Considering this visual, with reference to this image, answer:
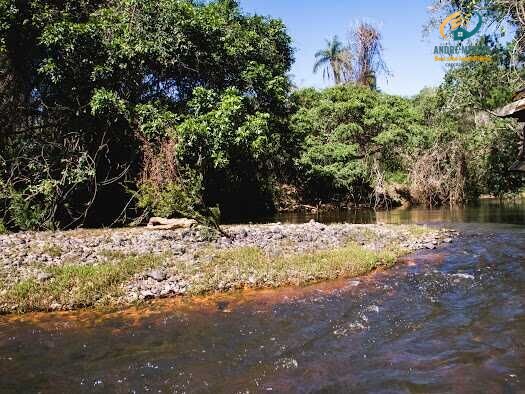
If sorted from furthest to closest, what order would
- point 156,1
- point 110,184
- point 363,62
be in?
point 363,62
point 110,184
point 156,1

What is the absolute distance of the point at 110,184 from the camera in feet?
66.8

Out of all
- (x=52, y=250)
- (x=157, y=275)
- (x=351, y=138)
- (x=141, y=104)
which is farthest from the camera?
(x=351, y=138)

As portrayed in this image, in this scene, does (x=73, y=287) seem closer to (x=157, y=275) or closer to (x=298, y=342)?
(x=157, y=275)

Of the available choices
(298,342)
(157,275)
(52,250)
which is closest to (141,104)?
(52,250)

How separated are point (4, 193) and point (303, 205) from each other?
18.2 metres

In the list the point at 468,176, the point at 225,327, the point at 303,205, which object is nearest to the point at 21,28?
the point at 225,327

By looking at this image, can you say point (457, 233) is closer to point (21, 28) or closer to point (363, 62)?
point (21, 28)

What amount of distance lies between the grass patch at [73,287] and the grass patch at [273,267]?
1.39 meters

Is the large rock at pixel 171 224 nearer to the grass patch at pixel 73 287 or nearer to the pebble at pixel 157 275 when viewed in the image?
the grass patch at pixel 73 287

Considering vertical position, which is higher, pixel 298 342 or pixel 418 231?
pixel 418 231

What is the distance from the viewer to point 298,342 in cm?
694

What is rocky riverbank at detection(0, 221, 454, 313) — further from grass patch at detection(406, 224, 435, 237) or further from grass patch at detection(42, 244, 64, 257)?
grass patch at detection(406, 224, 435, 237)

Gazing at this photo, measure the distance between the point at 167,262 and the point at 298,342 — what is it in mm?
4901

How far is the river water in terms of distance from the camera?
18.5 ft
